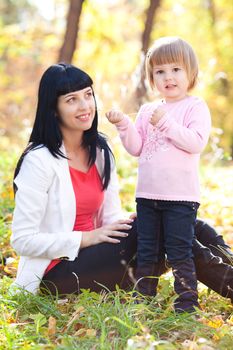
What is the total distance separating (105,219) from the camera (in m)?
3.18

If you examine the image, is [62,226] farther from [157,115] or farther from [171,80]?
[171,80]

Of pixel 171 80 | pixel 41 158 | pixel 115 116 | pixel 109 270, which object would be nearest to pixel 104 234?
pixel 109 270

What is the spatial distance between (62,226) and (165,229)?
522 mm

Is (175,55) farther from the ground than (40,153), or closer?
farther from the ground

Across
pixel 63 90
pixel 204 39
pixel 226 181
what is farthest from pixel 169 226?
pixel 204 39

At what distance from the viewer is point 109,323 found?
2299 mm

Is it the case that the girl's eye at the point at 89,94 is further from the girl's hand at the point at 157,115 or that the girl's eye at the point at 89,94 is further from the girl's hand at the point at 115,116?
the girl's hand at the point at 157,115

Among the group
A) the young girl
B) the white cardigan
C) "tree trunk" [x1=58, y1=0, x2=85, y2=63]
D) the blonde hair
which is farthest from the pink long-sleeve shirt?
"tree trunk" [x1=58, y1=0, x2=85, y2=63]

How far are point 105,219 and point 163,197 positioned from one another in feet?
2.02

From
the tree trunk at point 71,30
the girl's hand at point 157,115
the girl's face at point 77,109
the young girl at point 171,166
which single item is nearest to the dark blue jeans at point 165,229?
the young girl at point 171,166

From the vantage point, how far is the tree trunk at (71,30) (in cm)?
709

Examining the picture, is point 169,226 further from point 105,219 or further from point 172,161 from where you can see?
point 105,219

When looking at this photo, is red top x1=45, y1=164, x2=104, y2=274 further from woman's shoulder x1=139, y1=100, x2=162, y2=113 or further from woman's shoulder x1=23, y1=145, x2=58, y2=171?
woman's shoulder x1=139, y1=100, x2=162, y2=113

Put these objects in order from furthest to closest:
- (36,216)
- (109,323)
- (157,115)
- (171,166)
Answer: (36,216), (171,166), (157,115), (109,323)
